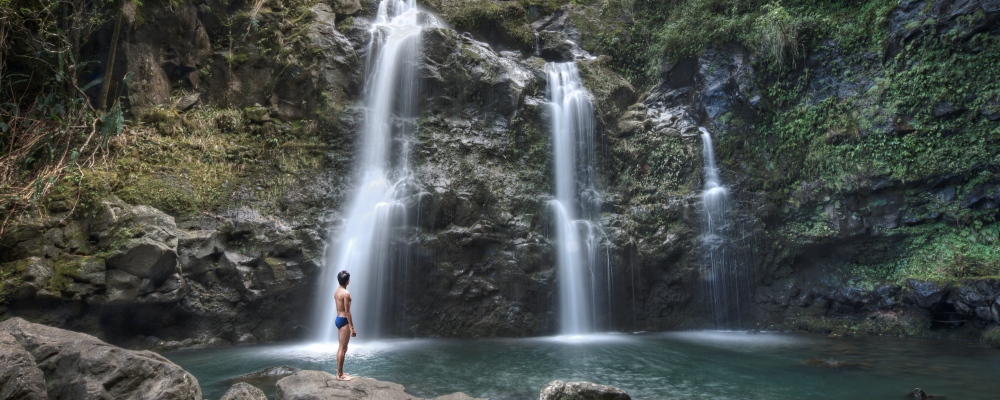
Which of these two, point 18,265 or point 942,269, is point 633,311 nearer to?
point 942,269

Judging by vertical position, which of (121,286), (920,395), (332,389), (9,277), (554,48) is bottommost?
(920,395)

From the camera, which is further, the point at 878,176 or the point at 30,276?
the point at 878,176

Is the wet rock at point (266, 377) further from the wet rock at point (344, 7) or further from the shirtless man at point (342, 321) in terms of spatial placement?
the wet rock at point (344, 7)

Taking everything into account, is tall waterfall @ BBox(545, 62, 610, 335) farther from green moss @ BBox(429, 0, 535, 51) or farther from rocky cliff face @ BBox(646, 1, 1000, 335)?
rocky cliff face @ BBox(646, 1, 1000, 335)

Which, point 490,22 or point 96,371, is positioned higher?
point 490,22

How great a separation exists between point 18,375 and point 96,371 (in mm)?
596

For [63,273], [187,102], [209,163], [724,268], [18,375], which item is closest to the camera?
[18,375]

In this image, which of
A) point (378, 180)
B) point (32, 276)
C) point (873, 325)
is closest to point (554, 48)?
point (378, 180)

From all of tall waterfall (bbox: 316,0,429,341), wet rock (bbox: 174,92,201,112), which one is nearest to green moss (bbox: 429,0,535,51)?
tall waterfall (bbox: 316,0,429,341)

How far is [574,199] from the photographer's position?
14.7 m

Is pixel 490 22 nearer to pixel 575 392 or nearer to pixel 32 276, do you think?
pixel 32 276

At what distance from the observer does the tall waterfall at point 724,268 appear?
46.9 feet

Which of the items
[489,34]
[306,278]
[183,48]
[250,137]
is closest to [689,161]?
[489,34]

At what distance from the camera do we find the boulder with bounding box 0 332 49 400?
16.3 feet
